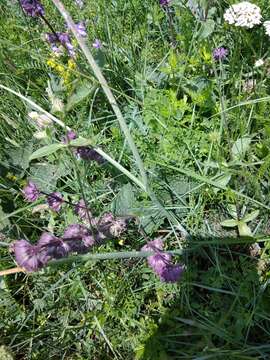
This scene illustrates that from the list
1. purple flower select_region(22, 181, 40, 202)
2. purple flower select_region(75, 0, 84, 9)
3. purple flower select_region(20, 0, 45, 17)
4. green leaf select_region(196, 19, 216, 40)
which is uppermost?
purple flower select_region(20, 0, 45, 17)

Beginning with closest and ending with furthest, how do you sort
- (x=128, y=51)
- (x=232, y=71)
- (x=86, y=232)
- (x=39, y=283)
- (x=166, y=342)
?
(x=86, y=232) → (x=166, y=342) → (x=39, y=283) → (x=232, y=71) → (x=128, y=51)

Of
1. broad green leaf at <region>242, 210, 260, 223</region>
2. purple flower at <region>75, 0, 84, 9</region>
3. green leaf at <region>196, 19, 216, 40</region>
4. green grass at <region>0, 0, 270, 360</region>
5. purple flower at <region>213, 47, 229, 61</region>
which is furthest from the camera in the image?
purple flower at <region>75, 0, 84, 9</region>

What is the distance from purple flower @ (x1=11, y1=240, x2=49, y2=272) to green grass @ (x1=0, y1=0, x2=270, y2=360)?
0.21m

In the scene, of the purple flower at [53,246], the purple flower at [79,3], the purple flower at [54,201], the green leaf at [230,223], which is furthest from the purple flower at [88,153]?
the purple flower at [79,3]

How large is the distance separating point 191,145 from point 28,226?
651 millimetres

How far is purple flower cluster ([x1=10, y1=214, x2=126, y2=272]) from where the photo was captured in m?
1.07

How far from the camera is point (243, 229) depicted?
150 cm

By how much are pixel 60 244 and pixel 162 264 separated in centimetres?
28

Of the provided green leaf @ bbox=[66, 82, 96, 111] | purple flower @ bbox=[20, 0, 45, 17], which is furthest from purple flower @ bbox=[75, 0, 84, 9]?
green leaf @ bbox=[66, 82, 96, 111]

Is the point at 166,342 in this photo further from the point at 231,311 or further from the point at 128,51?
the point at 128,51

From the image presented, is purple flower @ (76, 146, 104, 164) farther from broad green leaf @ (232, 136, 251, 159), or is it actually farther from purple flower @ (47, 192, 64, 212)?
broad green leaf @ (232, 136, 251, 159)

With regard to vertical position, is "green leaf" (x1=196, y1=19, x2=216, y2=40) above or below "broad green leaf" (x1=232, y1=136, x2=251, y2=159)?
above

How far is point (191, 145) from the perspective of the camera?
1.64m

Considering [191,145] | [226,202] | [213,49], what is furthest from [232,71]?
[226,202]
